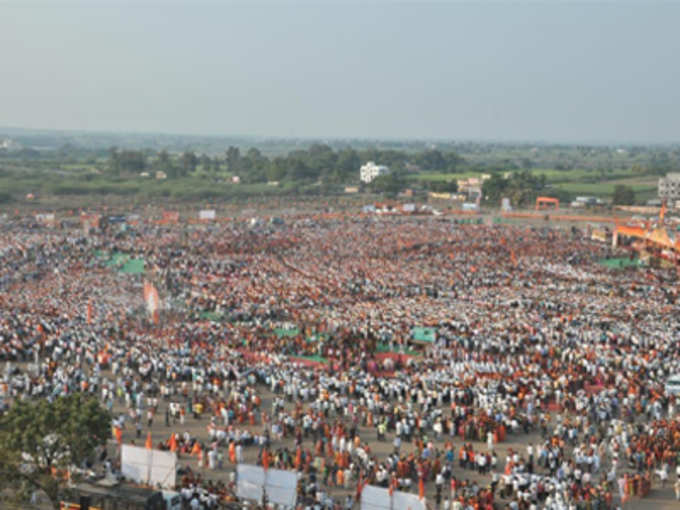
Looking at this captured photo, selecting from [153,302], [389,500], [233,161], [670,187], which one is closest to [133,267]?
[153,302]

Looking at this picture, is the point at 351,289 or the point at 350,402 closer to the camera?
the point at 350,402

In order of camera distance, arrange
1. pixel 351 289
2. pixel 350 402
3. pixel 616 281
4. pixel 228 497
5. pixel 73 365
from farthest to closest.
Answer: pixel 616 281 < pixel 351 289 < pixel 73 365 < pixel 350 402 < pixel 228 497

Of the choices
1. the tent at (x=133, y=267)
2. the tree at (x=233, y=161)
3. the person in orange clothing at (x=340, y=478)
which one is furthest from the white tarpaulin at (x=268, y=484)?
the tree at (x=233, y=161)

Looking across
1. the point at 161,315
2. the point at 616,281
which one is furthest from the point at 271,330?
the point at 616,281

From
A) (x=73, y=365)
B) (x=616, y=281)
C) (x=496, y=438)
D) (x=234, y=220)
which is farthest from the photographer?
(x=234, y=220)

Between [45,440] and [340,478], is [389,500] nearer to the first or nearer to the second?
[340,478]

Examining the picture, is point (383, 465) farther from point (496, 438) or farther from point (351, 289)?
point (351, 289)

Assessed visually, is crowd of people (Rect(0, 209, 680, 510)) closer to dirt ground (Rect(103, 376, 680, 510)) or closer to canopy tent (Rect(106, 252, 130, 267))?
dirt ground (Rect(103, 376, 680, 510))
